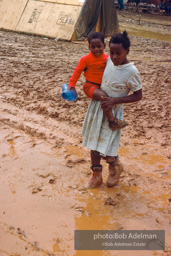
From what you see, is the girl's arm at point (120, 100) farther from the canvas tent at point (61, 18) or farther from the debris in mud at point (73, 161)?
the canvas tent at point (61, 18)

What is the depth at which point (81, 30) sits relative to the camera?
9820 mm

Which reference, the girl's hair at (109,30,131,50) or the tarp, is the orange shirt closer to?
the girl's hair at (109,30,131,50)

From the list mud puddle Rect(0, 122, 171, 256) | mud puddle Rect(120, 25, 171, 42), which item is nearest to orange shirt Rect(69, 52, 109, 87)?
mud puddle Rect(0, 122, 171, 256)

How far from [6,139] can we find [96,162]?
4.27ft

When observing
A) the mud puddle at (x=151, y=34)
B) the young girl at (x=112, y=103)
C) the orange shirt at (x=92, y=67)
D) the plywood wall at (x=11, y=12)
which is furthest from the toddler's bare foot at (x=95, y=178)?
the mud puddle at (x=151, y=34)

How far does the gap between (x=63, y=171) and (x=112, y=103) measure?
Answer: 93 centimetres

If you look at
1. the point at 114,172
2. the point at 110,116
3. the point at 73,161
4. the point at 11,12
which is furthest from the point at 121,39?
the point at 11,12

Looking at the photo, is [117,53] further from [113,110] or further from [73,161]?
[73,161]

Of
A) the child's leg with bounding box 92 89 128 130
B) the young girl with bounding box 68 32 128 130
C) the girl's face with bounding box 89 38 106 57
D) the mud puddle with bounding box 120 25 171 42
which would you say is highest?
the mud puddle with bounding box 120 25 171 42

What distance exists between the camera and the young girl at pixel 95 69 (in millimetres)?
2178

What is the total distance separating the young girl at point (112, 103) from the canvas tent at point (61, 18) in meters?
7.73

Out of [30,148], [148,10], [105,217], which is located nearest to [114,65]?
[105,217]

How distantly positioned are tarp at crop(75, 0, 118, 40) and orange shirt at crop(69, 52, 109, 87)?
25.7ft

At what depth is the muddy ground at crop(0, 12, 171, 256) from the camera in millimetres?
2041
